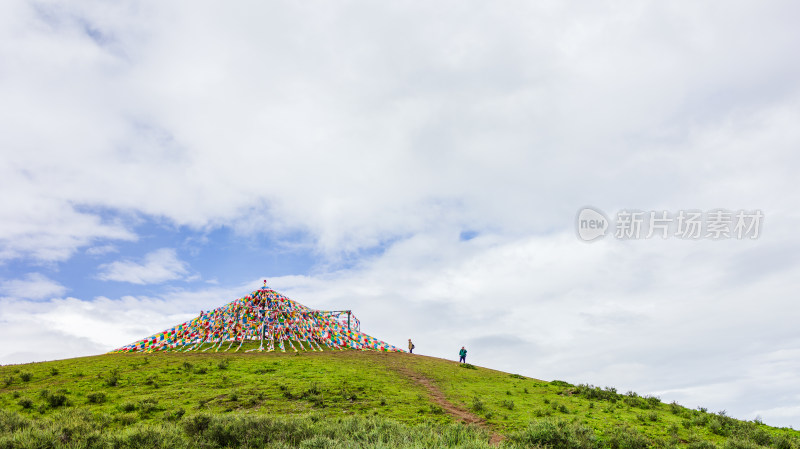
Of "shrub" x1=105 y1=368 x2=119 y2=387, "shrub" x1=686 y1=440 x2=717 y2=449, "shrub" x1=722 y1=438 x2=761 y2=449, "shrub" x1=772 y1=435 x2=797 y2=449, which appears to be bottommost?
"shrub" x1=772 y1=435 x2=797 y2=449

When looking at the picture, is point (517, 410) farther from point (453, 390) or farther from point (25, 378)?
point (25, 378)

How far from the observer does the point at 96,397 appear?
2070cm

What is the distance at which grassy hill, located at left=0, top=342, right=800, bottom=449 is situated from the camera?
40.5 feet

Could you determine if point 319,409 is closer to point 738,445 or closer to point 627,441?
point 627,441

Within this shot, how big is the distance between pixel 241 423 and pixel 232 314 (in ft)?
99.6

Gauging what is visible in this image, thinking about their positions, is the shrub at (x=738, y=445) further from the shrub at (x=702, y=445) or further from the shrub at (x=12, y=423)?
the shrub at (x=12, y=423)

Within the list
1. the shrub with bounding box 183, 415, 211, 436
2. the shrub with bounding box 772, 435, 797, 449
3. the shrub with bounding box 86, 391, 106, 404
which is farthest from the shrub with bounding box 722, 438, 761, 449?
the shrub with bounding box 86, 391, 106, 404

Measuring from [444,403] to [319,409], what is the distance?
285 inches

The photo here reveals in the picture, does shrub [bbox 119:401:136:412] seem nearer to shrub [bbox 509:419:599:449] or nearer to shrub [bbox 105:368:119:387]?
shrub [bbox 105:368:119:387]

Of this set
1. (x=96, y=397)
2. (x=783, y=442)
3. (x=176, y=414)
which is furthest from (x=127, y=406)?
(x=783, y=442)

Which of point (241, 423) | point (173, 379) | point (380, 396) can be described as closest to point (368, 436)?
point (241, 423)

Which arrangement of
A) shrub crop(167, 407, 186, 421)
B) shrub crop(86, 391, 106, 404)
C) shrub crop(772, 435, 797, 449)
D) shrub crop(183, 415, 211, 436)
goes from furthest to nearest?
shrub crop(86, 391, 106, 404) < shrub crop(167, 407, 186, 421) < shrub crop(772, 435, 797, 449) < shrub crop(183, 415, 211, 436)

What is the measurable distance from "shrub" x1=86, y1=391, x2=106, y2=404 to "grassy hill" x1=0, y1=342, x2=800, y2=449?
0.08 meters

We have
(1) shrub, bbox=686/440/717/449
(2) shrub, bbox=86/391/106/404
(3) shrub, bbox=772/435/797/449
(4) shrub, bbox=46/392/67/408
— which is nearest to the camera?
(1) shrub, bbox=686/440/717/449
